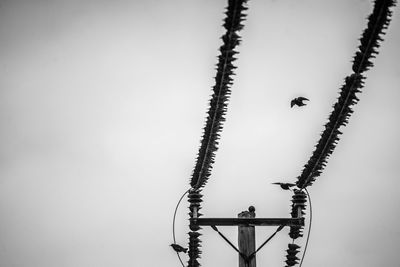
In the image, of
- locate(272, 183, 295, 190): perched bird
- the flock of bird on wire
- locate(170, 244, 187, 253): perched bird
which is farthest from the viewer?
locate(170, 244, 187, 253): perched bird

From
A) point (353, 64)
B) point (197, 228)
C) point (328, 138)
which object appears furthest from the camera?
point (197, 228)

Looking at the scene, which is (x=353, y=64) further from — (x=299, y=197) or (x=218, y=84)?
(x=299, y=197)

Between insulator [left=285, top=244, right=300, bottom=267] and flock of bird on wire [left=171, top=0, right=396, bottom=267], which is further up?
flock of bird on wire [left=171, top=0, right=396, bottom=267]

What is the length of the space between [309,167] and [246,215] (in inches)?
61.8

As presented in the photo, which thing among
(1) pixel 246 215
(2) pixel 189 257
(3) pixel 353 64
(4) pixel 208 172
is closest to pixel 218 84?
(3) pixel 353 64

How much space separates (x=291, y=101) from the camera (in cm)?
902

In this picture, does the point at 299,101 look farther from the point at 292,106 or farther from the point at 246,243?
the point at 246,243

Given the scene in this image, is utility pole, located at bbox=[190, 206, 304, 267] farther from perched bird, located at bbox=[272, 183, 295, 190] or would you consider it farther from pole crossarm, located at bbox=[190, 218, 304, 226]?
perched bird, located at bbox=[272, 183, 295, 190]

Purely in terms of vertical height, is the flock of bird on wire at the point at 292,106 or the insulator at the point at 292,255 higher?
the flock of bird on wire at the point at 292,106

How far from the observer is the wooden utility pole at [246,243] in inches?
360

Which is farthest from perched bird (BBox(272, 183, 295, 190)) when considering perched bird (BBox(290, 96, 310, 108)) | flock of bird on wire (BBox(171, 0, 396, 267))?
perched bird (BBox(290, 96, 310, 108))

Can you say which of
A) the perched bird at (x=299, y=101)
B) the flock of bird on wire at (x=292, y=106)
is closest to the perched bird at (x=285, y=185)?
the flock of bird on wire at (x=292, y=106)

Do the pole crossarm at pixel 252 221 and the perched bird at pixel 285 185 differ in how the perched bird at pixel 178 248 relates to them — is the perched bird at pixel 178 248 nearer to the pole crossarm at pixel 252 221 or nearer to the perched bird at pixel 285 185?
the pole crossarm at pixel 252 221

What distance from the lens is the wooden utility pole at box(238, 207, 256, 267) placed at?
30.0ft
